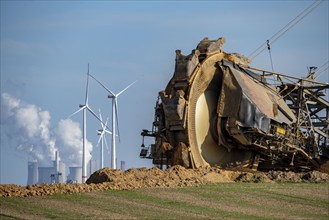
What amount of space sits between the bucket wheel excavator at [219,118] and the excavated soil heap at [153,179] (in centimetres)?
136

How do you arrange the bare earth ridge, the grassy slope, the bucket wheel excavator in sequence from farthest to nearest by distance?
the bucket wheel excavator, the bare earth ridge, the grassy slope

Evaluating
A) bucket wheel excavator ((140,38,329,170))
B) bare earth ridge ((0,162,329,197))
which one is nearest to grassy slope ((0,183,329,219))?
bare earth ridge ((0,162,329,197))

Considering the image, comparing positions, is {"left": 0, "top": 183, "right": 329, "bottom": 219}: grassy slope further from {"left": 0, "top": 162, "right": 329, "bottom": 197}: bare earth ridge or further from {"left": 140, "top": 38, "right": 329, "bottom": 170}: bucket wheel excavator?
{"left": 140, "top": 38, "right": 329, "bottom": 170}: bucket wheel excavator

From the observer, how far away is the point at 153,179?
3288 centimetres

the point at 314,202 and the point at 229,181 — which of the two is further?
the point at 229,181

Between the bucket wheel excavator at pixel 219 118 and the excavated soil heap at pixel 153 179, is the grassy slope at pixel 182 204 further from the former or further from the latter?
the bucket wheel excavator at pixel 219 118

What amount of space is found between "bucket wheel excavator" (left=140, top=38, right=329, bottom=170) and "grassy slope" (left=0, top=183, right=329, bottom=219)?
5543 mm

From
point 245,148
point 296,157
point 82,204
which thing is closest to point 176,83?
point 245,148

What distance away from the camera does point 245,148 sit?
130 feet

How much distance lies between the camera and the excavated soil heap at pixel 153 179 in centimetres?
2906

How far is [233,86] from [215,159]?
11.9 ft

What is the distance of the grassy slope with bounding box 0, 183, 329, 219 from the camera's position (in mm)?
24500

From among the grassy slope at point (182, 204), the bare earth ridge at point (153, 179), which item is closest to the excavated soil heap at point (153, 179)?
the bare earth ridge at point (153, 179)

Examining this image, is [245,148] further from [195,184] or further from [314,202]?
[314,202]
